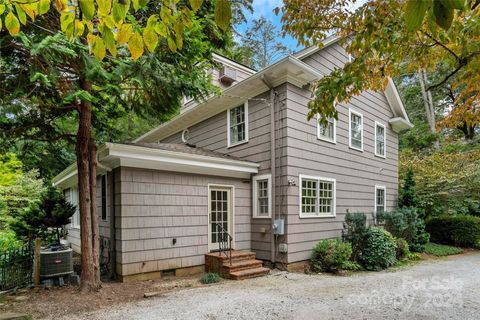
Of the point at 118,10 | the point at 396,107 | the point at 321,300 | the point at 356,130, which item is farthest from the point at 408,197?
the point at 118,10

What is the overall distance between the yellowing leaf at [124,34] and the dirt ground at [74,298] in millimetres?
4921

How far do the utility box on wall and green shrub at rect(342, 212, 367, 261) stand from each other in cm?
265

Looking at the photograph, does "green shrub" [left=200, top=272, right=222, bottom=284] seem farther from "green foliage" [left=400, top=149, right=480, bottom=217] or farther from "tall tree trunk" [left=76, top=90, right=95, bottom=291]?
"green foliage" [left=400, top=149, right=480, bottom=217]

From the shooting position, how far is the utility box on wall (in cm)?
830

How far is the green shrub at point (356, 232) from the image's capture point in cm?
937

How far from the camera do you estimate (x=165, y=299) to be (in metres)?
5.70

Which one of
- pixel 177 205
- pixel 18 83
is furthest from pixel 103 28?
pixel 177 205

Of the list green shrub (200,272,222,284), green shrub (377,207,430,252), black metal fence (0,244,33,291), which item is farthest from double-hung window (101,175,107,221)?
green shrub (377,207,430,252)

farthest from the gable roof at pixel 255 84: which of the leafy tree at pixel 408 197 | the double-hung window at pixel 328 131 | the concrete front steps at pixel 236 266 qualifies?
the leafy tree at pixel 408 197

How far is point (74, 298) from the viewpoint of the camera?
5551mm

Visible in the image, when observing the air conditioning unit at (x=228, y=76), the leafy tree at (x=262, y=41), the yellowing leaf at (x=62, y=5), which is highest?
the leafy tree at (x=262, y=41)

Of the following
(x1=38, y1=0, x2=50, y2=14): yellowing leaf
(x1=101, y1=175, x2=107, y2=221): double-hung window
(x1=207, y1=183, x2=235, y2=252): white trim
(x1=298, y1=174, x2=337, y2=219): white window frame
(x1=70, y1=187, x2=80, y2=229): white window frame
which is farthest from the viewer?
(x1=70, y1=187, x2=80, y2=229): white window frame

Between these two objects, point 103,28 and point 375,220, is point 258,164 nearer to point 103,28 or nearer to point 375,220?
point 375,220

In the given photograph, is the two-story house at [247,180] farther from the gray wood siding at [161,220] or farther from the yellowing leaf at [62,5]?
the yellowing leaf at [62,5]
